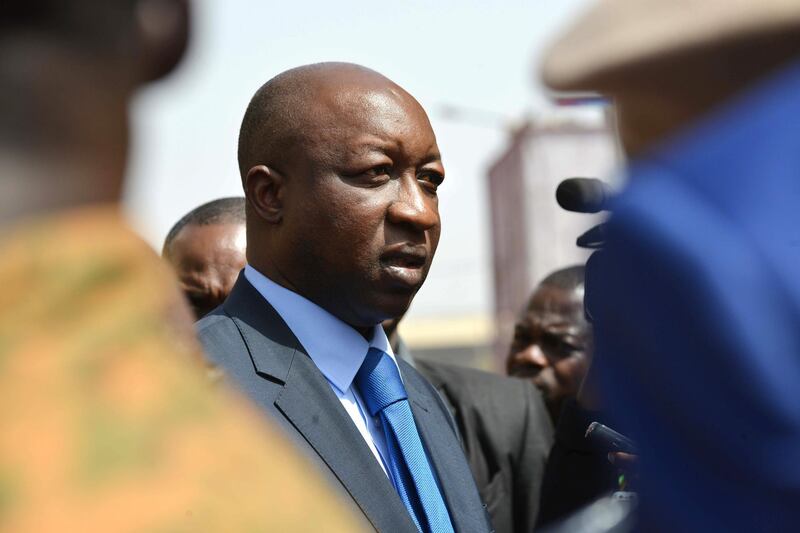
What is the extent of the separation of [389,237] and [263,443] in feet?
5.81

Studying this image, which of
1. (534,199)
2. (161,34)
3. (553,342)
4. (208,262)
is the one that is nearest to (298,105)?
(208,262)

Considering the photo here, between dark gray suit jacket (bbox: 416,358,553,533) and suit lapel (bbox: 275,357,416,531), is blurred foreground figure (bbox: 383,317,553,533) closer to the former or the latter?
dark gray suit jacket (bbox: 416,358,553,533)

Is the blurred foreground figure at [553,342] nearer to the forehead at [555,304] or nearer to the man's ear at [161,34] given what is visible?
the forehead at [555,304]

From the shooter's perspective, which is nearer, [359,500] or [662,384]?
[662,384]

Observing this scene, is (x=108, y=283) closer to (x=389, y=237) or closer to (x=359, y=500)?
(x=359, y=500)

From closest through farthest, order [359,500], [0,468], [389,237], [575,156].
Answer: [0,468] → [359,500] → [389,237] → [575,156]

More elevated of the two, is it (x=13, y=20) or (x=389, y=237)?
(x=13, y=20)

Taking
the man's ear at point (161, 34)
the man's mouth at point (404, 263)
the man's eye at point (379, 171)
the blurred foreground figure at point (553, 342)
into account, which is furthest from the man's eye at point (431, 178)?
the blurred foreground figure at point (553, 342)

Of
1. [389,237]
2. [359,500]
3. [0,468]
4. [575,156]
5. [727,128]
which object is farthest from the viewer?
[575,156]

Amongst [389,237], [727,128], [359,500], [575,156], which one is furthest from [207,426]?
[575,156]

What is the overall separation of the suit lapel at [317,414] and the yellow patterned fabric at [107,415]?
4.63 feet

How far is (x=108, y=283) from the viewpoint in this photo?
0.92 meters

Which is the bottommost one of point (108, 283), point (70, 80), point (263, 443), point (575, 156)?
point (575, 156)

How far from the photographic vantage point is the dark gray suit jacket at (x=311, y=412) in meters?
2.35
